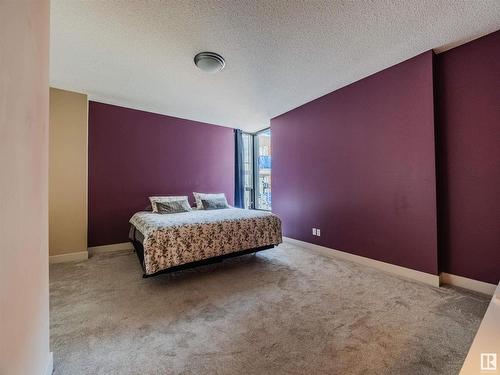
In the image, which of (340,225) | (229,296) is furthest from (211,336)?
(340,225)

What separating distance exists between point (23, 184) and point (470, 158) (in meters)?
3.46

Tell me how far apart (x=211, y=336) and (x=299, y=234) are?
8.61ft

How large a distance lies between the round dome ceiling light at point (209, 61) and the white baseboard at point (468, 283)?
11.1 ft

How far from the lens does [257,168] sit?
→ 5.75 m

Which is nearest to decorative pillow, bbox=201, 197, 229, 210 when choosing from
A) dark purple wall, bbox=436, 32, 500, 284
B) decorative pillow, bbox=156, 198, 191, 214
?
decorative pillow, bbox=156, 198, 191, 214

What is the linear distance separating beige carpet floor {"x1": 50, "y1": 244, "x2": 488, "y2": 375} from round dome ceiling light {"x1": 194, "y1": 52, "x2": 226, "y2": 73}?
243cm

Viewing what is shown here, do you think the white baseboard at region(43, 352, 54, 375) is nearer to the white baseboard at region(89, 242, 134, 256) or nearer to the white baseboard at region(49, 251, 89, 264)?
the white baseboard at region(49, 251, 89, 264)

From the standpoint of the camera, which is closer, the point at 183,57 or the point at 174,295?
the point at 174,295

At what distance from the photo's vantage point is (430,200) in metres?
2.36

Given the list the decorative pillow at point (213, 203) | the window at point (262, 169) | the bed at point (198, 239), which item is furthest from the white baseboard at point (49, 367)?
the window at point (262, 169)

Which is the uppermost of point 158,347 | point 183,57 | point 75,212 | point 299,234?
point 183,57

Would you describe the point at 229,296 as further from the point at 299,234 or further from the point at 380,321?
the point at 299,234

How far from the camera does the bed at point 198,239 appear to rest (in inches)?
91.4

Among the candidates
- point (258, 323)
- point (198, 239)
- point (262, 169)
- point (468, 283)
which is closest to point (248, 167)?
point (262, 169)
